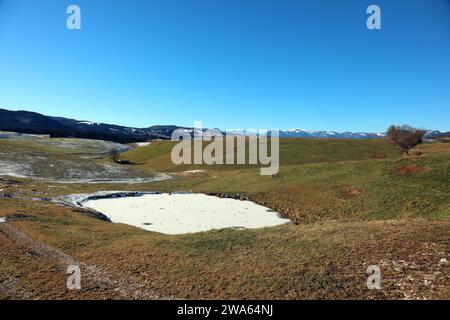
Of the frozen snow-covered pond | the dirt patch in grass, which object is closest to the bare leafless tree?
the dirt patch in grass

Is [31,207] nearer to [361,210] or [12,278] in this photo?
[12,278]

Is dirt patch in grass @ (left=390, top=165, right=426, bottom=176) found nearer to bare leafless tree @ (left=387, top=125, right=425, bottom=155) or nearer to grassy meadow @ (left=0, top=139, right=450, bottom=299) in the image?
grassy meadow @ (left=0, top=139, right=450, bottom=299)

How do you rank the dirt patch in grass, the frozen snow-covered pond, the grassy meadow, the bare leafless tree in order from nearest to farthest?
the grassy meadow → the frozen snow-covered pond → the dirt patch in grass → the bare leafless tree

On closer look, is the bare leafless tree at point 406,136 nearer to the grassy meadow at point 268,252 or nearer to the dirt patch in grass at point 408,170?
the dirt patch in grass at point 408,170

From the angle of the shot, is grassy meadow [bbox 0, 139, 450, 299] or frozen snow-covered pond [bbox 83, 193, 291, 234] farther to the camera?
frozen snow-covered pond [bbox 83, 193, 291, 234]

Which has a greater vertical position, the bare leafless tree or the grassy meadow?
the bare leafless tree

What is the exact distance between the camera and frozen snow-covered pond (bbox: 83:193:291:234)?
44188mm

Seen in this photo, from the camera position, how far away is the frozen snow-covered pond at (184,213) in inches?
1740

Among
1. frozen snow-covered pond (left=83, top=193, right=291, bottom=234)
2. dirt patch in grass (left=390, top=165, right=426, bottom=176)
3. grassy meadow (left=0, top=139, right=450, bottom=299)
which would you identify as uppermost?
dirt patch in grass (left=390, top=165, right=426, bottom=176)

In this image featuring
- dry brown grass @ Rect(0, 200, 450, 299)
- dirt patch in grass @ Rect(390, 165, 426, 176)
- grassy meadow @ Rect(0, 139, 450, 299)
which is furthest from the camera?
dirt patch in grass @ Rect(390, 165, 426, 176)

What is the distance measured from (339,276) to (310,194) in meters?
37.2

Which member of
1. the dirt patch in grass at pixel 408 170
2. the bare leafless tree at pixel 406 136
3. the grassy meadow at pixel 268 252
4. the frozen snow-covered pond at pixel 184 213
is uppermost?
the bare leafless tree at pixel 406 136

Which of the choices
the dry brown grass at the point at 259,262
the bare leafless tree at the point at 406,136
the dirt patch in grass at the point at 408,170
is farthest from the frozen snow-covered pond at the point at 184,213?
the bare leafless tree at the point at 406,136

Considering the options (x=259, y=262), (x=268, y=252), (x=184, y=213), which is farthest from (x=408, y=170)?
(x=259, y=262)
